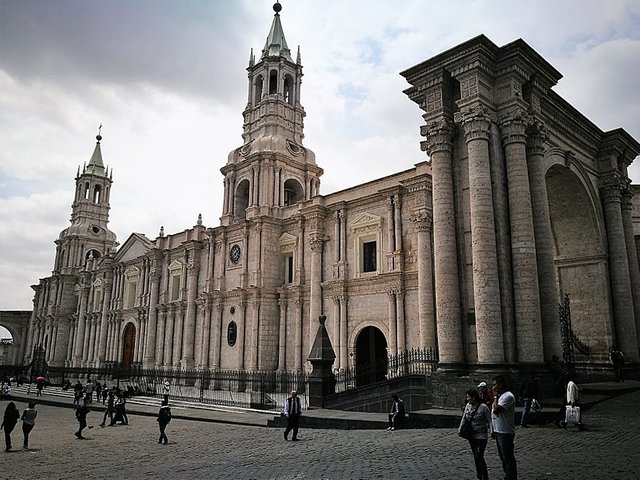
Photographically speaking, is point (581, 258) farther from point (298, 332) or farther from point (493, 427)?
point (493, 427)

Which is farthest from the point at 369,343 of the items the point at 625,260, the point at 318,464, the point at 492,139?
the point at 318,464

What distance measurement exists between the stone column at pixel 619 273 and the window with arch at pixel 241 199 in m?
20.3

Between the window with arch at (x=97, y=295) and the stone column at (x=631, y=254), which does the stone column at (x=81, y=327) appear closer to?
the window with arch at (x=97, y=295)

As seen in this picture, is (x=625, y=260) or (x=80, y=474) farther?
(x=625, y=260)

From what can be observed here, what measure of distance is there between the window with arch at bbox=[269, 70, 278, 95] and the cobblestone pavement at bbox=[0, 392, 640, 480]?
25782 mm

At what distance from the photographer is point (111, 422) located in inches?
644

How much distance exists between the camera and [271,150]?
30.7 m

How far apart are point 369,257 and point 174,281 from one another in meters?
16.5

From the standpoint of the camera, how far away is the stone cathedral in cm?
1360

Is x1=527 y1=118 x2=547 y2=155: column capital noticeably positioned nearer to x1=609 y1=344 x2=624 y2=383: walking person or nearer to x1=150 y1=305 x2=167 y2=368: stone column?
x1=609 y1=344 x2=624 y2=383: walking person

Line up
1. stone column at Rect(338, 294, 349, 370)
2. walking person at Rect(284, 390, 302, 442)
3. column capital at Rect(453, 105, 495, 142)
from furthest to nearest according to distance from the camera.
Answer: stone column at Rect(338, 294, 349, 370), column capital at Rect(453, 105, 495, 142), walking person at Rect(284, 390, 302, 442)

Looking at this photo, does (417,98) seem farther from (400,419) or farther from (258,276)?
(258,276)

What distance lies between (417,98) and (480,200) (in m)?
4.29

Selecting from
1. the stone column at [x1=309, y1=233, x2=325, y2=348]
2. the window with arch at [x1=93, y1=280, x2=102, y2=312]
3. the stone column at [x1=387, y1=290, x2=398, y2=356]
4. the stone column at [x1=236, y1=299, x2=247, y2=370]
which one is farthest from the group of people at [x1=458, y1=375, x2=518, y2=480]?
Result: the window with arch at [x1=93, y1=280, x2=102, y2=312]
